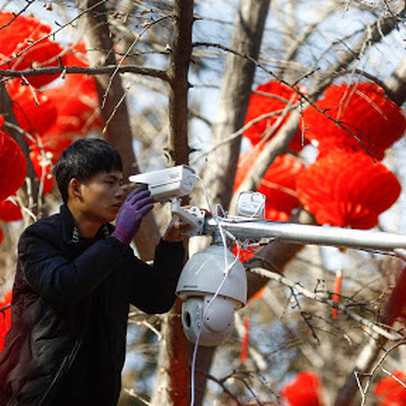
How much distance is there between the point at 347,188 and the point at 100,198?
1386 mm

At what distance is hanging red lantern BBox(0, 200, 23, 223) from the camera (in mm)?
3662

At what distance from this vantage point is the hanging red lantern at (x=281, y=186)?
3.58m

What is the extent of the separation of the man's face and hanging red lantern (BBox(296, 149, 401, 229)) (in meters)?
1.28

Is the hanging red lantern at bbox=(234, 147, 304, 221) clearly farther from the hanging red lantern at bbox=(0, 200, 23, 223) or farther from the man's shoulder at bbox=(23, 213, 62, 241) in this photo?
the man's shoulder at bbox=(23, 213, 62, 241)

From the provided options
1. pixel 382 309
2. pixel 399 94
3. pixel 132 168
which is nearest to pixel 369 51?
pixel 399 94

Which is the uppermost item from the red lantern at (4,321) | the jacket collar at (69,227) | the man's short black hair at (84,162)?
the man's short black hair at (84,162)

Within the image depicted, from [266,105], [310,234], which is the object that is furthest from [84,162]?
[266,105]

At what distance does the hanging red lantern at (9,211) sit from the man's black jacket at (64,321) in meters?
1.78

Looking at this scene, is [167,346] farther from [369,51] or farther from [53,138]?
[53,138]

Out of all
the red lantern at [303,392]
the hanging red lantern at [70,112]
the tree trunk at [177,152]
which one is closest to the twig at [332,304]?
the tree trunk at [177,152]

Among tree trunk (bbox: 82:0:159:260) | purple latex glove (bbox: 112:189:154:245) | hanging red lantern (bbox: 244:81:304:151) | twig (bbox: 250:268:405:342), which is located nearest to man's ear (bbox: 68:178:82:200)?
purple latex glove (bbox: 112:189:154:245)

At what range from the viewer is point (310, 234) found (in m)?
1.70

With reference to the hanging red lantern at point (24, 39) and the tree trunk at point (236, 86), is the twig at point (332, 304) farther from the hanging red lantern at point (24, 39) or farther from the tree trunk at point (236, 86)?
the hanging red lantern at point (24, 39)

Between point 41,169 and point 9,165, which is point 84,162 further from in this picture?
point 41,169
